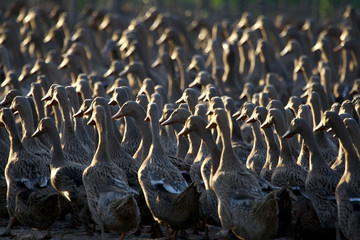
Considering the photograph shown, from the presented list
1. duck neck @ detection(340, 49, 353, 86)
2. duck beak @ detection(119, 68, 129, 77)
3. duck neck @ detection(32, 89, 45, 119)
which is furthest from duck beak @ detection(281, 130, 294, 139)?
duck neck @ detection(340, 49, 353, 86)

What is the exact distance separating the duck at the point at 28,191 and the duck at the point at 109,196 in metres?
0.56

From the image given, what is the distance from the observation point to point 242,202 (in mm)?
8047

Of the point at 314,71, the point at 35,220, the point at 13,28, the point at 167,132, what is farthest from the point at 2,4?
the point at 35,220

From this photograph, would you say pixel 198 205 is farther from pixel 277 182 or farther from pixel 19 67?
pixel 19 67

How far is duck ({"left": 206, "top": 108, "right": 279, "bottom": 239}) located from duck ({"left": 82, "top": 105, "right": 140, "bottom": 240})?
1.06 m

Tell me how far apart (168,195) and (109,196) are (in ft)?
2.36

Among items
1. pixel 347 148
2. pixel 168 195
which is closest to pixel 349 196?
pixel 347 148

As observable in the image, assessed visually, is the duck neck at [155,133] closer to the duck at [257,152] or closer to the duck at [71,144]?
the duck at [71,144]

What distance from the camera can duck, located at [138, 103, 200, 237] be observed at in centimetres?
838

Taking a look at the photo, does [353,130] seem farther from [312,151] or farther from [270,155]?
[270,155]

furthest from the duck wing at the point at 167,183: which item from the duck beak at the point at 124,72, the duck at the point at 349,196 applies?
the duck beak at the point at 124,72

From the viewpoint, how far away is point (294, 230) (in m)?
8.52

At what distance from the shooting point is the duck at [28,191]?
879 cm

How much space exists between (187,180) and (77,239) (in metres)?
1.69
